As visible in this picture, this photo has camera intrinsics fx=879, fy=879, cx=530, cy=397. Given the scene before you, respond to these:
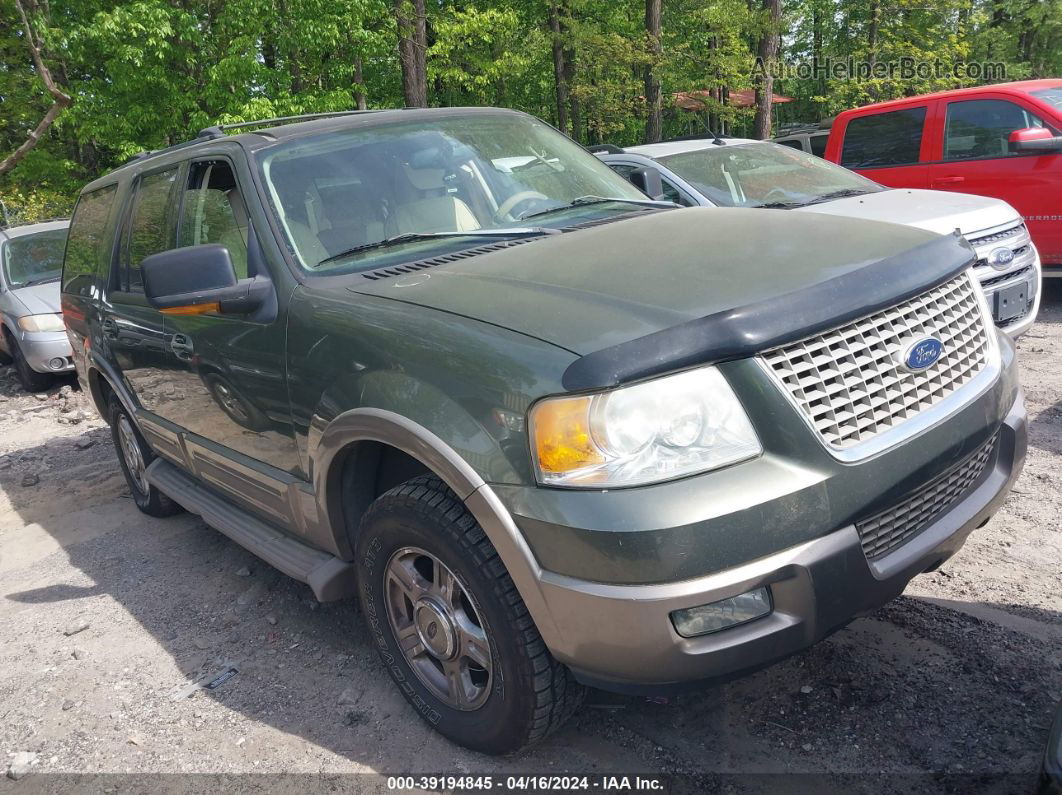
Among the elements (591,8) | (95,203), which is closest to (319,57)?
(591,8)

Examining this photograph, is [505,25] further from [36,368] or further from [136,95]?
[36,368]

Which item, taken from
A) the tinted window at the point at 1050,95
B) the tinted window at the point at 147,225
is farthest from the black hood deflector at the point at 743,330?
the tinted window at the point at 1050,95

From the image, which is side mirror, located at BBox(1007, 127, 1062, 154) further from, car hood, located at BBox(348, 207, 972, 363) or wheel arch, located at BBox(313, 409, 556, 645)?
wheel arch, located at BBox(313, 409, 556, 645)

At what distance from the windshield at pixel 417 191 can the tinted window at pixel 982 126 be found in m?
5.49

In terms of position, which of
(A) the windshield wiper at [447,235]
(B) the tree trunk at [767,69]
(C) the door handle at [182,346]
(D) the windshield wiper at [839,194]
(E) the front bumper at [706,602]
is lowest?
(E) the front bumper at [706,602]

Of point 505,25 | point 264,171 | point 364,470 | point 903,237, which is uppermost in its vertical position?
point 505,25

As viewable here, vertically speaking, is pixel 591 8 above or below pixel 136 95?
above

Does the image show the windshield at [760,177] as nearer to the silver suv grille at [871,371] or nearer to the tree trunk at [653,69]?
the silver suv grille at [871,371]

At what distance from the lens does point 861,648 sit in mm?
3008

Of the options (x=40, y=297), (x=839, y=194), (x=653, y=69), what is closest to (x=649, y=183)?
(x=839, y=194)

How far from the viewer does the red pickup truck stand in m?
7.38

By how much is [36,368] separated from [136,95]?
10.6m

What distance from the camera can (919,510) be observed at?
2391 millimetres

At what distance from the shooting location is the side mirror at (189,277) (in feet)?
9.57
